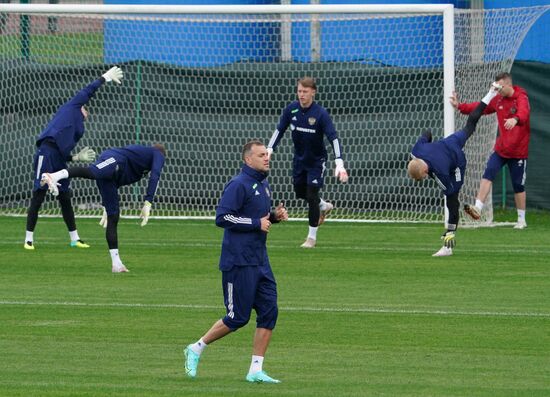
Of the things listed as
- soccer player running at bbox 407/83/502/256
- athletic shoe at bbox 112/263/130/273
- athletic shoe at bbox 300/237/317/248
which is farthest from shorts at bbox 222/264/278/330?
athletic shoe at bbox 300/237/317/248

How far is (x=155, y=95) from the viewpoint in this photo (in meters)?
25.0

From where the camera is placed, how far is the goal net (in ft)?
78.7

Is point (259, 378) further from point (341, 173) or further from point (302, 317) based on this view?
point (341, 173)

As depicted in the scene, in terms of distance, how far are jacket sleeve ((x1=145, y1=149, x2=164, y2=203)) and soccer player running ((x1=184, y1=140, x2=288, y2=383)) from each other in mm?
6129

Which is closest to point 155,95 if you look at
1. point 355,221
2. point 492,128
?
point 355,221

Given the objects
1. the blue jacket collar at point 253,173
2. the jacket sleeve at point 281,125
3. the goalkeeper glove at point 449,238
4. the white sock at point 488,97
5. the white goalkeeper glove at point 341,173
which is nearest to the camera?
the blue jacket collar at point 253,173

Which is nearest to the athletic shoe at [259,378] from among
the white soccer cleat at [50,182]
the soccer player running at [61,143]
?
the white soccer cleat at [50,182]

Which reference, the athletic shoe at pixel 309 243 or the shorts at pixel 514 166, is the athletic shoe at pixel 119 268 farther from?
the shorts at pixel 514 166

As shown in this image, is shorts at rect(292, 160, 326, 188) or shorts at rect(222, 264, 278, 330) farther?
shorts at rect(292, 160, 326, 188)

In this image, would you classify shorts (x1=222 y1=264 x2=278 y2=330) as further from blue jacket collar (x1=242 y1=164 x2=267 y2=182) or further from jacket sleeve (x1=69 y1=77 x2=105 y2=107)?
jacket sleeve (x1=69 y1=77 x2=105 y2=107)

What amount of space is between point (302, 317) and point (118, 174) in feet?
13.7

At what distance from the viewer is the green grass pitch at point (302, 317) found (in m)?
10.2

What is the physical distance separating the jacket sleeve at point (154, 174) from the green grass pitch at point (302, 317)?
3.22 ft

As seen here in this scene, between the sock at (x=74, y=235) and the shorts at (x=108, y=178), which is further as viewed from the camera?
the sock at (x=74, y=235)
